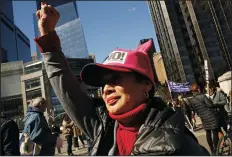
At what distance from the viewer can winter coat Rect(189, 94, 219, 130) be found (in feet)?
17.8

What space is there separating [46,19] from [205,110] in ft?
16.0

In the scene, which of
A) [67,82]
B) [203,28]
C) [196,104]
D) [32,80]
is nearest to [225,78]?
[196,104]

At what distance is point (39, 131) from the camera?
11.4 ft

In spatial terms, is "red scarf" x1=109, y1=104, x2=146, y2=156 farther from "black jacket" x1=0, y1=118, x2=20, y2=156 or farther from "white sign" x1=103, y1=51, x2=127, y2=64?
"black jacket" x1=0, y1=118, x2=20, y2=156

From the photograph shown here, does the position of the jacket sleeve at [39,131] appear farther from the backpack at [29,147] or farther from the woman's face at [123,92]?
the woman's face at [123,92]

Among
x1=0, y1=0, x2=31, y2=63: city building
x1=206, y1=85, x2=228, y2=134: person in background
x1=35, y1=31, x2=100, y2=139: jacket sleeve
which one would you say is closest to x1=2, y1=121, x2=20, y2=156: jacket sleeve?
x1=0, y1=0, x2=31, y2=63: city building

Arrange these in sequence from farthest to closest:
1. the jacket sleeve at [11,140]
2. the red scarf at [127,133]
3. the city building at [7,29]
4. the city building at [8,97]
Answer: the jacket sleeve at [11,140]
the city building at [8,97]
the city building at [7,29]
the red scarf at [127,133]

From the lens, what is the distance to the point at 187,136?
0.97m

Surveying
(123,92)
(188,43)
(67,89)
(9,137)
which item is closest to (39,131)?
(9,137)

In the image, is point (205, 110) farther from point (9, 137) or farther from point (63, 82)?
point (63, 82)

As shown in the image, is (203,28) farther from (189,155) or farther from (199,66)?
(189,155)

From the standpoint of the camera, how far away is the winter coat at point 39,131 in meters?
3.46

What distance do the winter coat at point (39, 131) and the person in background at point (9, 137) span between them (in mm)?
956

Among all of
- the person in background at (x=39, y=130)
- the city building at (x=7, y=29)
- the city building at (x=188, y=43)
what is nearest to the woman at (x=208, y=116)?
the person in background at (x=39, y=130)
